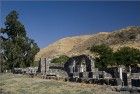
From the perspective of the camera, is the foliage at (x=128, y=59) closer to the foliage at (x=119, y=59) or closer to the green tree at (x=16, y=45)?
the foliage at (x=119, y=59)

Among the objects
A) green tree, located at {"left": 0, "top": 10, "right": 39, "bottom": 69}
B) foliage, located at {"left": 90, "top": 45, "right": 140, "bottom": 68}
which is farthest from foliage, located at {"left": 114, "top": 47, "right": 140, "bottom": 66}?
green tree, located at {"left": 0, "top": 10, "right": 39, "bottom": 69}

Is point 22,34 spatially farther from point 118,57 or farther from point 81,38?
point 81,38

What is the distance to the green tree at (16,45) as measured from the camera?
50000mm

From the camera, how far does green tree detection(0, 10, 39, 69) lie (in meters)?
50.0

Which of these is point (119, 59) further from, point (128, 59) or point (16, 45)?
point (16, 45)

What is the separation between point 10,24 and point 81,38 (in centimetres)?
9734

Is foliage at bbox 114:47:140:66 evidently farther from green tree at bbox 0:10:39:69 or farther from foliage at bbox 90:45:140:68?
green tree at bbox 0:10:39:69

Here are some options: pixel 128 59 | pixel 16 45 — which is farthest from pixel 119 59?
pixel 16 45

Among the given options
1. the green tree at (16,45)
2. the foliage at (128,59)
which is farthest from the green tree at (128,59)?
the green tree at (16,45)

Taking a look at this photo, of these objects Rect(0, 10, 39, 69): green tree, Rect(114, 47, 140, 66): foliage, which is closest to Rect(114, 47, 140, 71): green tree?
Rect(114, 47, 140, 66): foliage

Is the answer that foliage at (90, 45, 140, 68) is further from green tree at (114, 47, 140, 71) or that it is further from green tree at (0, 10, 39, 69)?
green tree at (0, 10, 39, 69)

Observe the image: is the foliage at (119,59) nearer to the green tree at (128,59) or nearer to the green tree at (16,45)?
the green tree at (128,59)

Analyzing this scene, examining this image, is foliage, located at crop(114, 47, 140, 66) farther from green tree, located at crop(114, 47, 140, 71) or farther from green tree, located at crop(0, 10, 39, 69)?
green tree, located at crop(0, 10, 39, 69)

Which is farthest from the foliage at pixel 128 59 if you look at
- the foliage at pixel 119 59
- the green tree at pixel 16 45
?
the green tree at pixel 16 45
